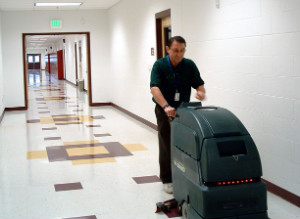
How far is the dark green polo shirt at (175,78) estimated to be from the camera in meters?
3.44

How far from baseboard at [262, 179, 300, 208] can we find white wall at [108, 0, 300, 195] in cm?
5

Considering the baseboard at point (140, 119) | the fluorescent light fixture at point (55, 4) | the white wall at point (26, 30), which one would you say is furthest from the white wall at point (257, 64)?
the white wall at point (26, 30)

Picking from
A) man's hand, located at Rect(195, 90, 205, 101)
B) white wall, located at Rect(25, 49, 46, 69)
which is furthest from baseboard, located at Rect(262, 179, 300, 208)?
white wall, located at Rect(25, 49, 46, 69)

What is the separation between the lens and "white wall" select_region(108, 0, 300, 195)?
345cm


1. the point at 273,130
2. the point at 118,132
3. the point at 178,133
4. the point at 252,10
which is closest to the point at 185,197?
the point at 178,133

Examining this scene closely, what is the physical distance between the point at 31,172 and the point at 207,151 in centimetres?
275

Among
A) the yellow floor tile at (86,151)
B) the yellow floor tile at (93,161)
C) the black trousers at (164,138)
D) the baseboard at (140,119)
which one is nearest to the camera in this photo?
the black trousers at (164,138)

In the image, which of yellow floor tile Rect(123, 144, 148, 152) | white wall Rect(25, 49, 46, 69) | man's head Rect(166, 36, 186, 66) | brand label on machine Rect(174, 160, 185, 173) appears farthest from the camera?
white wall Rect(25, 49, 46, 69)

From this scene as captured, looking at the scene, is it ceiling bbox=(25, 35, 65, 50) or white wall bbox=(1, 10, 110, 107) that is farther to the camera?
ceiling bbox=(25, 35, 65, 50)

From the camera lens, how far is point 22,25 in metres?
10.5

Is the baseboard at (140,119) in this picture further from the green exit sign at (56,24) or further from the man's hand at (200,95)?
the man's hand at (200,95)

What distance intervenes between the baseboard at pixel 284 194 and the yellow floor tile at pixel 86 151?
7.89 feet

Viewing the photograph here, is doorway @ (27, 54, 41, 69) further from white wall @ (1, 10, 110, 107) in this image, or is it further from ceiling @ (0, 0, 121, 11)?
ceiling @ (0, 0, 121, 11)

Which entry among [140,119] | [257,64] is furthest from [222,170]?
[140,119]
